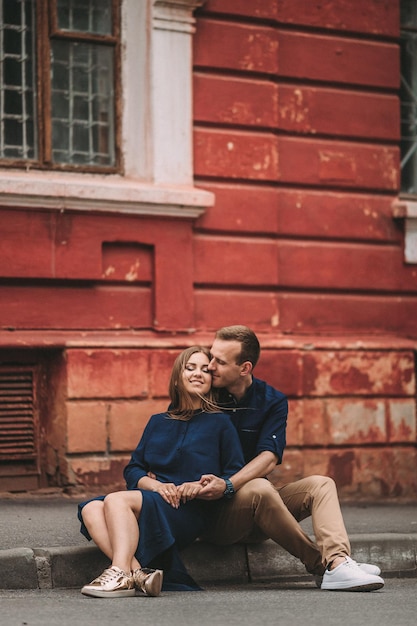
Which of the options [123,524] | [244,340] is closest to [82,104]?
[244,340]

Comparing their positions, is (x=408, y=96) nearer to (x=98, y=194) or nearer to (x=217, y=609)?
(x=98, y=194)

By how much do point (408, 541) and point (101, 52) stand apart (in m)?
4.36

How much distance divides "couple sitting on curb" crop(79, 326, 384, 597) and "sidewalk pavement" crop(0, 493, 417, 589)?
136mm

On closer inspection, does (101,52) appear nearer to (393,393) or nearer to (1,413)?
(1,413)

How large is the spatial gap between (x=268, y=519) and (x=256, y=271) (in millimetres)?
3603

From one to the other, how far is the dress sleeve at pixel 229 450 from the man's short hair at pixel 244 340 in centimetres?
38

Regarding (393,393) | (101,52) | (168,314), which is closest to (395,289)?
(393,393)

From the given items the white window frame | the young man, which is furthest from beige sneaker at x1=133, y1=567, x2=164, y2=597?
the white window frame

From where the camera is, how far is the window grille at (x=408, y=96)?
10.6 meters

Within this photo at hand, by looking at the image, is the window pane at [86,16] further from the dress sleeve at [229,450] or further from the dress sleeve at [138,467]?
the dress sleeve at [229,450]

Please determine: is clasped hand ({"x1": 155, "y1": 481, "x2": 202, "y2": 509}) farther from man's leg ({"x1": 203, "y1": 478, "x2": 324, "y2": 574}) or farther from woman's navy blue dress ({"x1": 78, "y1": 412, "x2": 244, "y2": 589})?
man's leg ({"x1": 203, "y1": 478, "x2": 324, "y2": 574})

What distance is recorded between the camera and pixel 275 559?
6.61 meters

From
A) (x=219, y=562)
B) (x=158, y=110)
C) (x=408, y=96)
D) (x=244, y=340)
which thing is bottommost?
(x=219, y=562)

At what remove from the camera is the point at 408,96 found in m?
10.6
